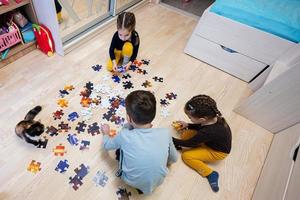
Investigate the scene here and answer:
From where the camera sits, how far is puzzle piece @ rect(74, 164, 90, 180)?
4.46 ft

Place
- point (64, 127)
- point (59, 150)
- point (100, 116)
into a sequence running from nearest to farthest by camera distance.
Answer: point (59, 150) → point (64, 127) → point (100, 116)

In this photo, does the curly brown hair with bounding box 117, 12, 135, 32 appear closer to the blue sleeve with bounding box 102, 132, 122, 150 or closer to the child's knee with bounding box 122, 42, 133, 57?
the child's knee with bounding box 122, 42, 133, 57

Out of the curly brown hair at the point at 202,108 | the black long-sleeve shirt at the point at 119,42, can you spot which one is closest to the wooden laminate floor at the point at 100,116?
the black long-sleeve shirt at the point at 119,42

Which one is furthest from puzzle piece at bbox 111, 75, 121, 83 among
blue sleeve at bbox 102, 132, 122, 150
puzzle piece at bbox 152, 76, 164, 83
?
blue sleeve at bbox 102, 132, 122, 150

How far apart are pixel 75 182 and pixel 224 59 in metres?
1.68

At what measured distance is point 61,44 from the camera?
1923 millimetres

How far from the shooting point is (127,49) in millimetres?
1857

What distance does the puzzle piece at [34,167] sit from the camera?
134 cm

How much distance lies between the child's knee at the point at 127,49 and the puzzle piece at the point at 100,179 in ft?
3.32

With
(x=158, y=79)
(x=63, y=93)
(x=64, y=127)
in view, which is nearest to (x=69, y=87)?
(x=63, y=93)

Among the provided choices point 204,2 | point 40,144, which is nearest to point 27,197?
point 40,144

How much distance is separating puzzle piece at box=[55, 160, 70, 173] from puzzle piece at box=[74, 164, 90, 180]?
0.07 meters

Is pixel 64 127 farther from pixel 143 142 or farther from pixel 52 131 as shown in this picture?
pixel 143 142

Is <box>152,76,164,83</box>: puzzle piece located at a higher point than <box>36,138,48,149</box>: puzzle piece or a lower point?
higher
